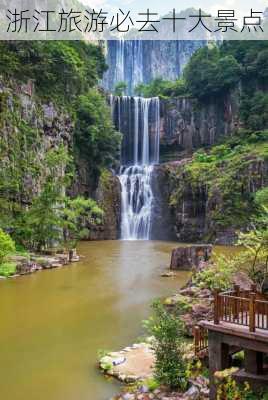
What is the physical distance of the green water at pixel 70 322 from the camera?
26.0 ft

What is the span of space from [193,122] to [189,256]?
2639cm

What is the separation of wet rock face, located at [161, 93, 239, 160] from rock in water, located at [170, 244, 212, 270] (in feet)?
81.8

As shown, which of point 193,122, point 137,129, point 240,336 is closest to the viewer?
point 240,336

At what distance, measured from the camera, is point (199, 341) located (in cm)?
845

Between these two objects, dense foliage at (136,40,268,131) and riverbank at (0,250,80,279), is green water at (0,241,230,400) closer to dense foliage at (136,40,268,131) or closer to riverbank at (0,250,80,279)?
riverbank at (0,250,80,279)

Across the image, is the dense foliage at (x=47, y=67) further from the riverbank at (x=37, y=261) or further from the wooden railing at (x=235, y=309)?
the wooden railing at (x=235, y=309)

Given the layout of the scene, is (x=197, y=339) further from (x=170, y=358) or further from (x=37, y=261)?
(x=37, y=261)

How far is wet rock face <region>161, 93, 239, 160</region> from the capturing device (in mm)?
43344

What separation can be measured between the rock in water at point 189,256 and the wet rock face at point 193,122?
2493 cm

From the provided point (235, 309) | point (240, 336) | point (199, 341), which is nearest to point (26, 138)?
point (199, 341)

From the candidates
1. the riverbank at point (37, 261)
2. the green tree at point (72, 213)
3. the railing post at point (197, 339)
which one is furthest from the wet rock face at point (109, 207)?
the railing post at point (197, 339)

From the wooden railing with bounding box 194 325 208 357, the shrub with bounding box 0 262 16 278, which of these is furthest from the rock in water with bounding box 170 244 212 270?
the wooden railing with bounding box 194 325 208 357

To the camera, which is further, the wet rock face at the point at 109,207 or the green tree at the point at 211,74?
the green tree at the point at 211,74

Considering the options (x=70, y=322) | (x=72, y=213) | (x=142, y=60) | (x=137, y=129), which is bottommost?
(x=70, y=322)
